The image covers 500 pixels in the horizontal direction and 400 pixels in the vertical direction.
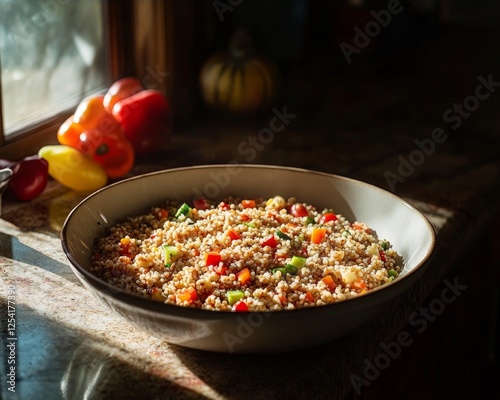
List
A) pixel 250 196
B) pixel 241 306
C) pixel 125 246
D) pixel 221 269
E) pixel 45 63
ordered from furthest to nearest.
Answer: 1. pixel 45 63
2. pixel 250 196
3. pixel 125 246
4. pixel 221 269
5. pixel 241 306

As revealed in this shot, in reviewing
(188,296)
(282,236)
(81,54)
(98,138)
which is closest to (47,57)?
(81,54)

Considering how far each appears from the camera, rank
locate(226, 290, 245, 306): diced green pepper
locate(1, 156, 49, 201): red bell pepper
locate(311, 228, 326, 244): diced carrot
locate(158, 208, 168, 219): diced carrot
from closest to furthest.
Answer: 1. locate(226, 290, 245, 306): diced green pepper
2. locate(311, 228, 326, 244): diced carrot
3. locate(158, 208, 168, 219): diced carrot
4. locate(1, 156, 49, 201): red bell pepper

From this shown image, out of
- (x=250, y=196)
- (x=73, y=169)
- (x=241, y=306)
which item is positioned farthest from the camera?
(x=73, y=169)

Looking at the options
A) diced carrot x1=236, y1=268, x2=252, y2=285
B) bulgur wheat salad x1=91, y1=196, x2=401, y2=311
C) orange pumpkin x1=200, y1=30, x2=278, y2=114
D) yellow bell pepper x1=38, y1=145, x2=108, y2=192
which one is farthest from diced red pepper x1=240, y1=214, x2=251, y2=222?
orange pumpkin x1=200, y1=30, x2=278, y2=114

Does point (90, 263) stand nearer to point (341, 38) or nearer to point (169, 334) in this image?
point (169, 334)

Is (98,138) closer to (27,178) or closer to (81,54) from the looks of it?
(27,178)

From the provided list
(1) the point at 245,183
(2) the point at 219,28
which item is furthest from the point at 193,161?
(2) the point at 219,28

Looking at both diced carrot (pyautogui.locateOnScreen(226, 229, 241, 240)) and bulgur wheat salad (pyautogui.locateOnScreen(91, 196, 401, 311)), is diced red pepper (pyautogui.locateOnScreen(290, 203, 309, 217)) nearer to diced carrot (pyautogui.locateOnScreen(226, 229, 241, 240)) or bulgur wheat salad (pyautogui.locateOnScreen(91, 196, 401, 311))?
bulgur wheat salad (pyautogui.locateOnScreen(91, 196, 401, 311))
